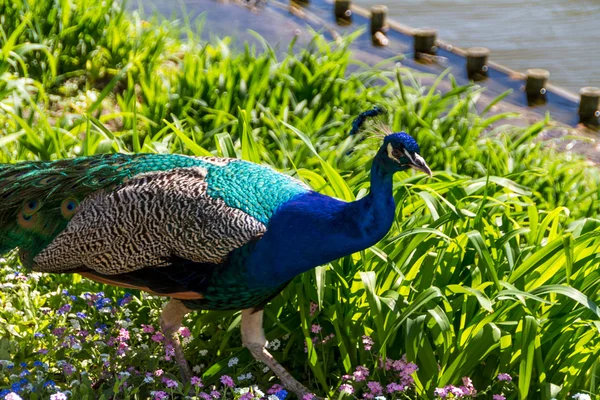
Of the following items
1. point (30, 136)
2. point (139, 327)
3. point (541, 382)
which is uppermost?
point (30, 136)

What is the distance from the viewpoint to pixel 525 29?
27.6 feet

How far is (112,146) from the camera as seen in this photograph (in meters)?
4.06

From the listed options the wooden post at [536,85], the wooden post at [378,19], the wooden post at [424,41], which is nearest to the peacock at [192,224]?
the wooden post at [536,85]

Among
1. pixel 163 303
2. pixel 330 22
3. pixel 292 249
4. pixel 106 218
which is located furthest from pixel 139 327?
pixel 330 22

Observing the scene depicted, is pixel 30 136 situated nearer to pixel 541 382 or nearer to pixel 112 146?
pixel 112 146

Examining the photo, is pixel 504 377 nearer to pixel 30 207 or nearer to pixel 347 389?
pixel 347 389

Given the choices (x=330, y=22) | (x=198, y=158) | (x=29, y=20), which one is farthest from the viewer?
(x=330, y=22)

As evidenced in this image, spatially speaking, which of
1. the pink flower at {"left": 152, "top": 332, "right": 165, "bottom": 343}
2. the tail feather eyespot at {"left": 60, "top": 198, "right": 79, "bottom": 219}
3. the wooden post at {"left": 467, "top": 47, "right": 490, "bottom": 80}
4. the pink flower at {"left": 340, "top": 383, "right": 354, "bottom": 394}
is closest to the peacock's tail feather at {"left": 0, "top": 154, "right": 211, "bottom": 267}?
the tail feather eyespot at {"left": 60, "top": 198, "right": 79, "bottom": 219}

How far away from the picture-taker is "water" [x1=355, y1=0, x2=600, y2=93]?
7.76m

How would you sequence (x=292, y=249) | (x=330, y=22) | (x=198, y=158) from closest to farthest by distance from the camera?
1. (x=292, y=249)
2. (x=198, y=158)
3. (x=330, y=22)

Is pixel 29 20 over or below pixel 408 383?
over

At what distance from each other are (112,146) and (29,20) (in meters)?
1.90

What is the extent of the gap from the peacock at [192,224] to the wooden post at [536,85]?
415 cm

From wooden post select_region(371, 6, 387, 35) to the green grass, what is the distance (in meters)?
2.86
